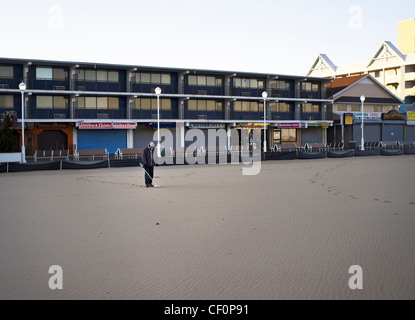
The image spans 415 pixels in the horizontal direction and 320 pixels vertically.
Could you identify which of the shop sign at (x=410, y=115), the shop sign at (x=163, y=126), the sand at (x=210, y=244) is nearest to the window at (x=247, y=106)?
the shop sign at (x=163, y=126)

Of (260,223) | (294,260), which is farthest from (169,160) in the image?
(294,260)

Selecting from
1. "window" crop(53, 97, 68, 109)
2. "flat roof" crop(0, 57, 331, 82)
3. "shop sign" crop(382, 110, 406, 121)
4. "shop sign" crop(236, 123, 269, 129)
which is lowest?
"shop sign" crop(236, 123, 269, 129)

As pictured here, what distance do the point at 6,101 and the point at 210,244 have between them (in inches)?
1483

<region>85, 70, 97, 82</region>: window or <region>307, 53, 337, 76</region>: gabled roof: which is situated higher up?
<region>307, 53, 337, 76</region>: gabled roof

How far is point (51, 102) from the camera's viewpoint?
43031 millimetres

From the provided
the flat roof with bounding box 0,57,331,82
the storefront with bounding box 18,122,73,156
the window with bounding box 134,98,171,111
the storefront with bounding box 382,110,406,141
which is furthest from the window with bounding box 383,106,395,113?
the storefront with bounding box 18,122,73,156

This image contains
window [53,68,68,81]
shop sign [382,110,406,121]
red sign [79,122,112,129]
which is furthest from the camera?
shop sign [382,110,406,121]

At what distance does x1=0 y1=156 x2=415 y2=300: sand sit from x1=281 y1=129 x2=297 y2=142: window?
38389mm

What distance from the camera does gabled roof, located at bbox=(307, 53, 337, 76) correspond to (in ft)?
273

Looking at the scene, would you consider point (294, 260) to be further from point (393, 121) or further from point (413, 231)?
point (393, 121)

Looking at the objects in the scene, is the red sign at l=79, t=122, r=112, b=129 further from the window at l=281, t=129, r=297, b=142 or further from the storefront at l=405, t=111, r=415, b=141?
the storefront at l=405, t=111, r=415, b=141

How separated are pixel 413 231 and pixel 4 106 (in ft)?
128

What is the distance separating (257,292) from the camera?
6.00 metres

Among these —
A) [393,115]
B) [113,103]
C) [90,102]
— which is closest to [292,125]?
[393,115]
